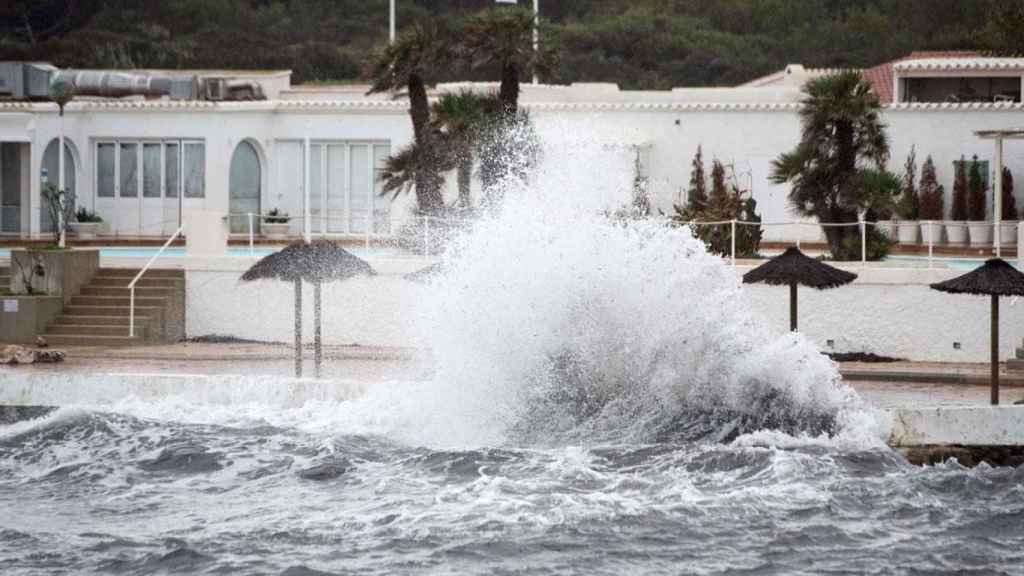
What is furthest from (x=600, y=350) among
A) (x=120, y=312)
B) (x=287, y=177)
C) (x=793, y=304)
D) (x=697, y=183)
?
(x=287, y=177)

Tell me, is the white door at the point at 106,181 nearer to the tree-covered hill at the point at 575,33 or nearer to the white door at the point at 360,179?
the white door at the point at 360,179

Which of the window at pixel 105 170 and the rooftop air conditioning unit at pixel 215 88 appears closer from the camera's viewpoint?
the window at pixel 105 170

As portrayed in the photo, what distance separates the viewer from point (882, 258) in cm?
2809

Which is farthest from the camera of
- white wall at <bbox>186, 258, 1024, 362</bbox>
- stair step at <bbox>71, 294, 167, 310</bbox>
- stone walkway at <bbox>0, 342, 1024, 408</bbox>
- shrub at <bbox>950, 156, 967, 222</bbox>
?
shrub at <bbox>950, 156, 967, 222</bbox>

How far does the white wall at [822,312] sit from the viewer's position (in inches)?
1006

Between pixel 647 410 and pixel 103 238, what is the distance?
724 inches

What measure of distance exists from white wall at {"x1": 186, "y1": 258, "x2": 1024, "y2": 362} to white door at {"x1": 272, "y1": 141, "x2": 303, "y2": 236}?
8.63m

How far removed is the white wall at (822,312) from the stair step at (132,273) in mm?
565

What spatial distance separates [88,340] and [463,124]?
7172mm

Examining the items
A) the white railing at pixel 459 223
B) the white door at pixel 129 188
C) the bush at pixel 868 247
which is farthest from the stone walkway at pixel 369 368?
the white door at pixel 129 188

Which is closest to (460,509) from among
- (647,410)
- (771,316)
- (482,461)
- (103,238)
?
(482,461)

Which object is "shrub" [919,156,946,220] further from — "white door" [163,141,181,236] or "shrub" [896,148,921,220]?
"white door" [163,141,181,236]

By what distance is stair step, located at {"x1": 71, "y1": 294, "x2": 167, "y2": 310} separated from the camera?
28.2 meters

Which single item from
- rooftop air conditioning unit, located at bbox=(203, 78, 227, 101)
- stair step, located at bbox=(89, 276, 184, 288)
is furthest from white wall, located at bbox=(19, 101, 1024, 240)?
stair step, located at bbox=(89, 276, 184, 288)
